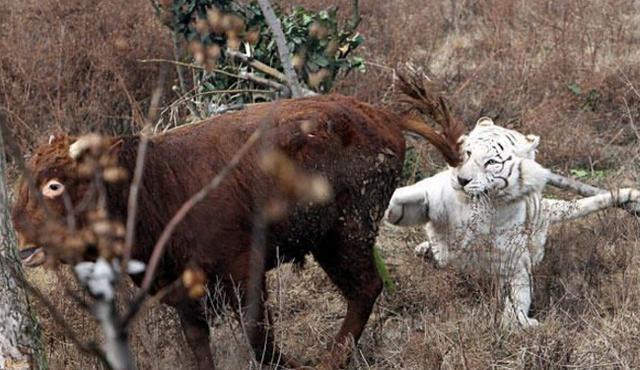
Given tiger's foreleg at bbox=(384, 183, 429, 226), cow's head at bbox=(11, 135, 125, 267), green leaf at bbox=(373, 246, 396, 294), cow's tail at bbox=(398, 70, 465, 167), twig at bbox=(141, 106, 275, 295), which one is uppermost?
twig at bbox=(141, 106, 275, 295)

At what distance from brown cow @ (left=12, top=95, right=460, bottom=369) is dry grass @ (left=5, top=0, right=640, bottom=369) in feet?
0.60

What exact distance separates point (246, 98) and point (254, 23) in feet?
1.85

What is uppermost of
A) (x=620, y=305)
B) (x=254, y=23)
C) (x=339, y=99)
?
(x=339, y=99)

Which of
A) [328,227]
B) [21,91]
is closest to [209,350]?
[328,227]

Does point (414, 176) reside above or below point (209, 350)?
below

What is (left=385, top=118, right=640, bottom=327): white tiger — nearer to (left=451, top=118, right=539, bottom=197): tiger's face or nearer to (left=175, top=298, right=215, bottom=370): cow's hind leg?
(left=451, top=118, right=539, bottom=197): tiger's face

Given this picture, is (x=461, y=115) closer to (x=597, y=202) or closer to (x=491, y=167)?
(x=597, y=202)

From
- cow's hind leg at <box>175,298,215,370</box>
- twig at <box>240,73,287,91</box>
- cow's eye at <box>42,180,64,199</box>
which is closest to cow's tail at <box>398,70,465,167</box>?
twig at <box>240,73,287,91</box>

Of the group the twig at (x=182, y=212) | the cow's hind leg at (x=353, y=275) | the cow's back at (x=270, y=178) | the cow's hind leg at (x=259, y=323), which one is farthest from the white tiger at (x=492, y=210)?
the twig at (x=182, y=212)

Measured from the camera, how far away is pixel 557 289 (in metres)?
6.14

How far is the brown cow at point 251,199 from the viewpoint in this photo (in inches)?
182

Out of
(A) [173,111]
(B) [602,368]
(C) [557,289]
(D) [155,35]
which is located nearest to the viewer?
(B) [602,368]

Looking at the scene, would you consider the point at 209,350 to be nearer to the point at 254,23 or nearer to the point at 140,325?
the point at 140,325

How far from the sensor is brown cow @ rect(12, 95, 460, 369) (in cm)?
461
